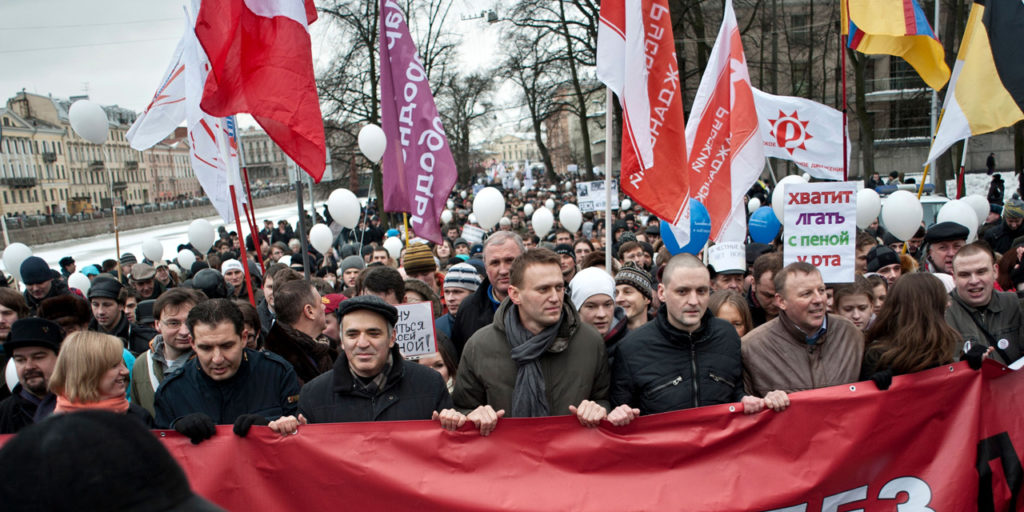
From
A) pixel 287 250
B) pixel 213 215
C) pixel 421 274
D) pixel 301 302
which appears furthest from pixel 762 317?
pixel 213 215

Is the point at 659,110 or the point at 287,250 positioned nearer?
the point at 659,110

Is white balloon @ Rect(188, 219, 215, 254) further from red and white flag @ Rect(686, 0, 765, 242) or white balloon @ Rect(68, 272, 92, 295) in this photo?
red and white flag @ Rect(686, 0, 765, 242)

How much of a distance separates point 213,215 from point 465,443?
60.4 m

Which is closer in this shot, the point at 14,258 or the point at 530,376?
the point at 530,376

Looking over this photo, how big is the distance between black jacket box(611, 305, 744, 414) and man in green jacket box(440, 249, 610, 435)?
0.13m

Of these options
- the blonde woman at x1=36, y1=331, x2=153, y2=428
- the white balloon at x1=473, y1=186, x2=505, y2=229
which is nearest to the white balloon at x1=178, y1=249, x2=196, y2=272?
the white balloon at x1=473, y1=186, x2=505, y2=229

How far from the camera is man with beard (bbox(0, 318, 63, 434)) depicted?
382 cm

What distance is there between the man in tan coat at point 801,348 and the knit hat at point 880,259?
302 centimetres

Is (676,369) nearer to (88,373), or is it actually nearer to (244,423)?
(244,423)

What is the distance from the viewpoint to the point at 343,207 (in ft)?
39.4

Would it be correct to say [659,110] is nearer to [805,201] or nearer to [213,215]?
[805,201]

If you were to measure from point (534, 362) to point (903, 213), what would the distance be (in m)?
6.73

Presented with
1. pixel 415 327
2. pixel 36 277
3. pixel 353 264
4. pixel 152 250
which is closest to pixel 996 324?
pixel 415 327

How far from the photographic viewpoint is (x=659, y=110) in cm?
549
